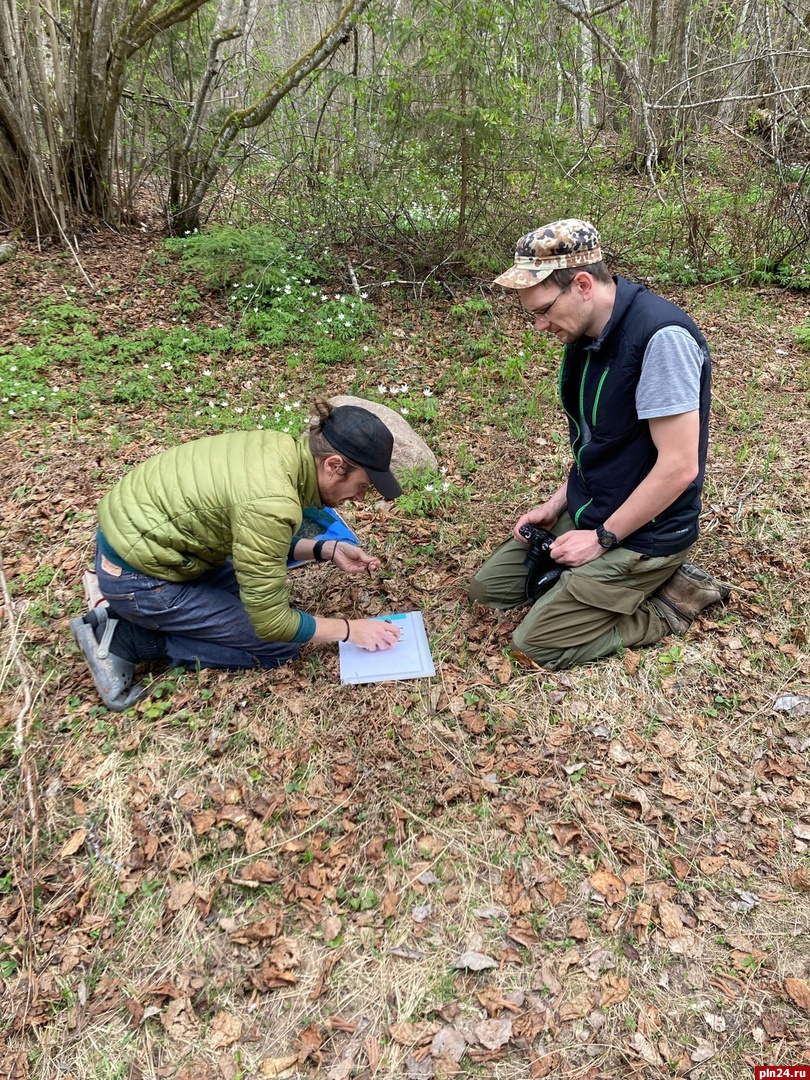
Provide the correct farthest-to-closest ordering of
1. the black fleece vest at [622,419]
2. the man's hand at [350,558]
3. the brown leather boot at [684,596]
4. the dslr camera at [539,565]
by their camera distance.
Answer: the man's hand at [350,558]
the dslr camera at [539,565]
the brown leather boot at [684,596]
the black fleece vest at [622,419]

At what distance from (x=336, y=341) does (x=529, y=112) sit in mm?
2835

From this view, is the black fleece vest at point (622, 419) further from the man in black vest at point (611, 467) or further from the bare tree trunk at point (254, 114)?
the bare tree trunk at point (254, 114)

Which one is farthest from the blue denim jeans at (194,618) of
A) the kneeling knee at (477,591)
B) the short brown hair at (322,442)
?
the kneeling knee at (477,591)

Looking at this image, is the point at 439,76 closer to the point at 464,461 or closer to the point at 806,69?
the point at 464,461

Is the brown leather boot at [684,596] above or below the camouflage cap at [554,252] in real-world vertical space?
below

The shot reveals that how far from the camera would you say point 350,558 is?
3.48 metres

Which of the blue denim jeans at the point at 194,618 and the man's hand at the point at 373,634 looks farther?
the man's hand at the point at 373,634

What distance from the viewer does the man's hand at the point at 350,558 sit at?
345 centimetres

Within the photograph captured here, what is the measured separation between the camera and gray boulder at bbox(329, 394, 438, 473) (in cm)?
449

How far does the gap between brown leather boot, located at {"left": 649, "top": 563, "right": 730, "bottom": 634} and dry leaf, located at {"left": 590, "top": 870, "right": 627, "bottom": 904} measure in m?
1.32

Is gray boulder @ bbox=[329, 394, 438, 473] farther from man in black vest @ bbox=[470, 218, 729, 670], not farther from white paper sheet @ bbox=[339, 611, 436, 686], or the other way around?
white paper sheet @ bbox=[339, 611, 436, 686]

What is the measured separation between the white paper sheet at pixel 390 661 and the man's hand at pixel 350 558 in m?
0.45

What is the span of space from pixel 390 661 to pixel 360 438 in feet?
3.94

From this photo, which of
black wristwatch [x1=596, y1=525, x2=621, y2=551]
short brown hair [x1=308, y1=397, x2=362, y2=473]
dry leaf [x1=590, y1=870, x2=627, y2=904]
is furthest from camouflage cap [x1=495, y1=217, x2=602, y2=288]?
dry leaf [x1=590, y1=870, x2=627, y2=904]
